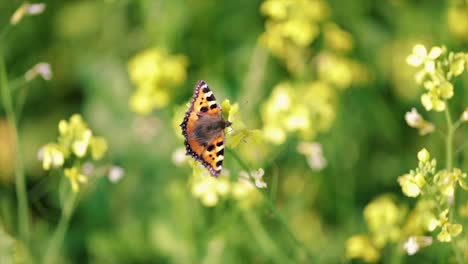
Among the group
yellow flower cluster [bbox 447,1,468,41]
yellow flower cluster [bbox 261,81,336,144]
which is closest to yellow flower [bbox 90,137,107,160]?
yellow flower cluster [bbox 261,81,336,144]

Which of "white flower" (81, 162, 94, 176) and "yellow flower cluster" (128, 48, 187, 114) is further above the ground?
"yellow flower cluster" (128, 48, 187, 114)

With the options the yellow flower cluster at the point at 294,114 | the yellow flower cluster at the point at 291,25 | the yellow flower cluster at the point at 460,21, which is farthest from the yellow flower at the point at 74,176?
the yellow flower cluster at the point at 460,21

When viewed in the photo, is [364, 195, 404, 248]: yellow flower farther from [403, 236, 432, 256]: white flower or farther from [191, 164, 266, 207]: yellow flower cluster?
[403, 236, 432, 256]: white flower

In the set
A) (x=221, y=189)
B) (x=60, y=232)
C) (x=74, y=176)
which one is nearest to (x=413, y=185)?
(x=221, y=189)

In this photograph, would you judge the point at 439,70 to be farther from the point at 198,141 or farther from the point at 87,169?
the point at 87,169

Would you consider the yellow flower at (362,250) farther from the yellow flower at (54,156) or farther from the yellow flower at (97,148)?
the yellow flower at (54,156)

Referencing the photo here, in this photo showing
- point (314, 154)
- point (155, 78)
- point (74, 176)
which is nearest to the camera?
point (74, 176)
